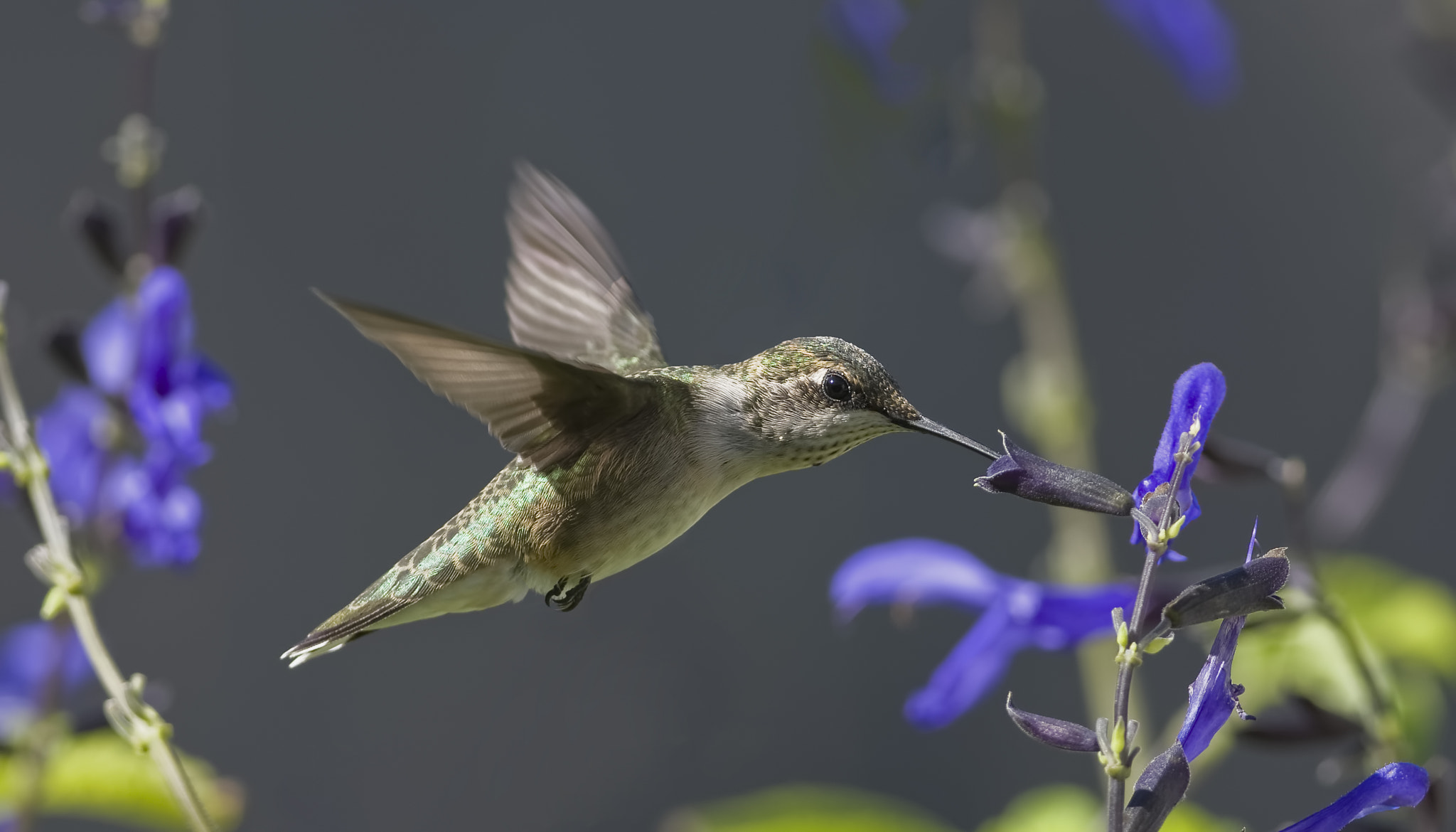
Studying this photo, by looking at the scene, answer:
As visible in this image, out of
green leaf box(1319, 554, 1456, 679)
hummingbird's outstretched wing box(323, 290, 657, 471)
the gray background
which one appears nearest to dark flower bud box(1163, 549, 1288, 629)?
hummingbird's outstretched wing box(323, 290, 657, 471)

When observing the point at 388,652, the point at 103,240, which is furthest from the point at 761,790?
the point at 103,240

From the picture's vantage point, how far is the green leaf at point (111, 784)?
1.03 m

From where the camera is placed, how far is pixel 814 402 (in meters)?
1.02

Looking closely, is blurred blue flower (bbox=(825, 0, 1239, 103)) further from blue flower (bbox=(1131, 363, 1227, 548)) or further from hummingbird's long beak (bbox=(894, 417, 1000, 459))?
blue flower (bbox=(1131, 363, 1227, 548))

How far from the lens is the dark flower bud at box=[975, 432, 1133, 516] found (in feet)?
2.08

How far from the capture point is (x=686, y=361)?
2.63 metres

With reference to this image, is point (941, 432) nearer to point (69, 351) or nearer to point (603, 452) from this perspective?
point (603, 452)

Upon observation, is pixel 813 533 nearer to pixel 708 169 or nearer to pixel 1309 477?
pixel 708 169

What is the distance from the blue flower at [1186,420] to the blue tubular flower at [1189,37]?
88 centimetres

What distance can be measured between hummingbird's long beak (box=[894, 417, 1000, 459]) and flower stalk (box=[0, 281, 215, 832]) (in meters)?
0.44

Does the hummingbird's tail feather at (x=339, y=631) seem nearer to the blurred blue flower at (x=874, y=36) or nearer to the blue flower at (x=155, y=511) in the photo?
the blue flower at (x=155, y=511)

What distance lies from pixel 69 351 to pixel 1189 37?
1.04 meters

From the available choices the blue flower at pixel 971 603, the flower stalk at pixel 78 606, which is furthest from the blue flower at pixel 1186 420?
the flower stalk at pixel 78 606

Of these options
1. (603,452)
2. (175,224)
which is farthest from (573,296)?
(175,224)
